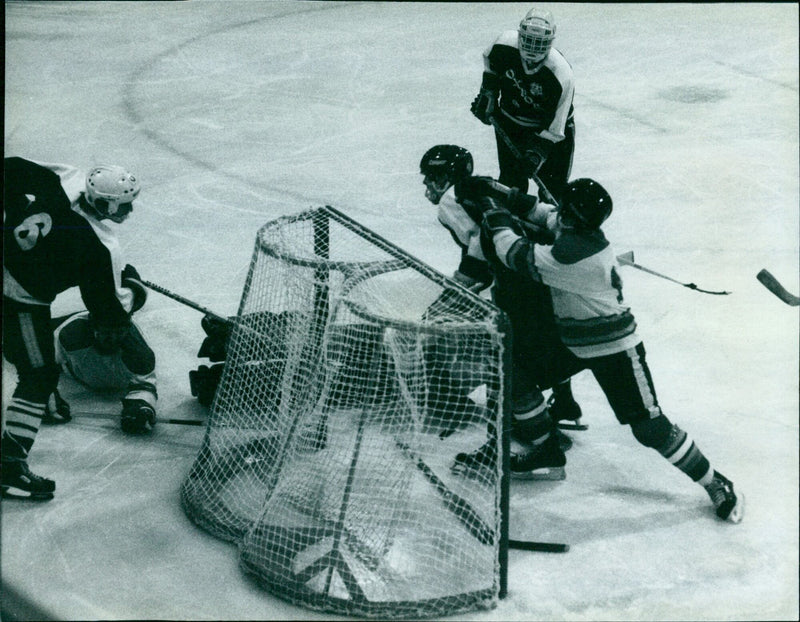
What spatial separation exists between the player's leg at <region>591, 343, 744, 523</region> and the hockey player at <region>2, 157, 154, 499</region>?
65.5 inches

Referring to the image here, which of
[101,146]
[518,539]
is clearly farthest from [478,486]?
[101,146]

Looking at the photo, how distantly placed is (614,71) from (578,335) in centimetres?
576

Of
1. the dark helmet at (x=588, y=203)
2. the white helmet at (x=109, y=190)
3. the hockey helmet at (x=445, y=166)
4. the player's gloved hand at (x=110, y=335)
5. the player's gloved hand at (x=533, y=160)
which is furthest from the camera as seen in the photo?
the player's gloved hand at (x=533, y=160)

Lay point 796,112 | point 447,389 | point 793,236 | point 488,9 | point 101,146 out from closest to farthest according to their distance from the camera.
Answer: point 447,389
point 793,236
point 101,146
point 796,112
point 488,9

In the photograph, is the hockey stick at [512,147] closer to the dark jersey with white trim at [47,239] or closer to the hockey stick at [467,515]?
the hockey stick at [467,515]

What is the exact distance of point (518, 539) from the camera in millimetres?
3494

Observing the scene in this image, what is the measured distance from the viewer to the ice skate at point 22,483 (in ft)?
12.0

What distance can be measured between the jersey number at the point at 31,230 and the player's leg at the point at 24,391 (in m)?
0.20

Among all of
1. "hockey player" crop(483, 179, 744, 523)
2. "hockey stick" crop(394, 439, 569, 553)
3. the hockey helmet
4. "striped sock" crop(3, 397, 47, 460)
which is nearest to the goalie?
"striped sock" crop(3, 397, 47, 460)

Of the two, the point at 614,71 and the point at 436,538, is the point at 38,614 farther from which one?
the point at 614,71

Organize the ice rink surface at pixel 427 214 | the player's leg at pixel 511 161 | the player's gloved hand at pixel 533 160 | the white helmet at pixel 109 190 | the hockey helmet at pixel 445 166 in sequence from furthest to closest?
the player's leg at pixel 511 161
the player's gloved hand at pixel 533 160
the white helmet at pixel 109 190
the hockey helmet at pixel 445 166
the ice rink surface at pixel 427 214

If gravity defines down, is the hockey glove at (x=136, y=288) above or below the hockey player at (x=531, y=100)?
below

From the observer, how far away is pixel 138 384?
4.19m

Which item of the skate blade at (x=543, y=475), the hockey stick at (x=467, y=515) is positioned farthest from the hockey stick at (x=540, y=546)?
the skate blade at (x=543, y=475)
